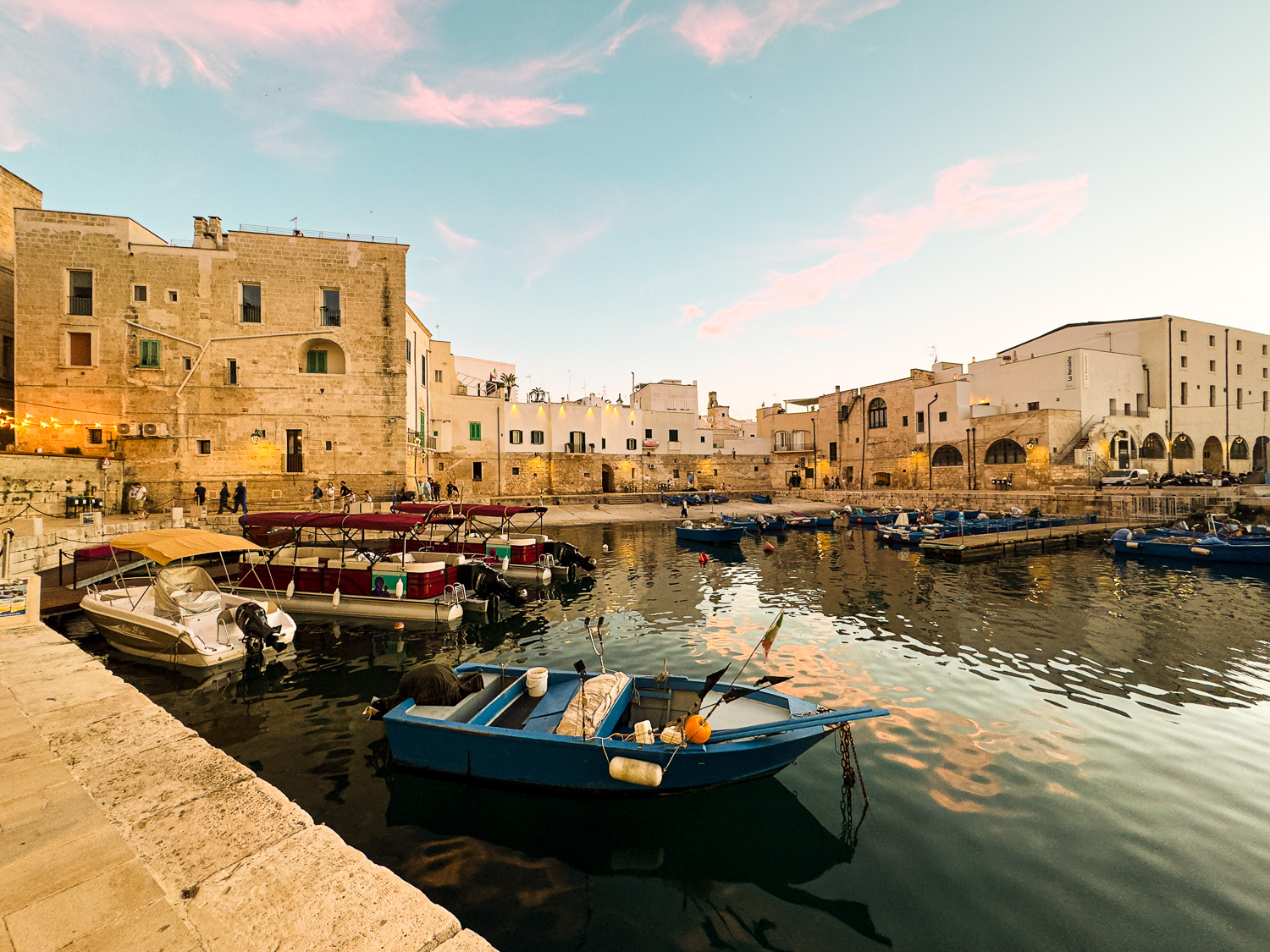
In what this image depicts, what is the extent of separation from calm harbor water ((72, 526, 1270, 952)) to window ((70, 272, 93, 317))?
2540 centimetres

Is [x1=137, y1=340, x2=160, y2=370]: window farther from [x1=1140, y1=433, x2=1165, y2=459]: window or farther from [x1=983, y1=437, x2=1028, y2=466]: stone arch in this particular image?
[x1=1140, y1=433, x2=1165, y2=459]: window

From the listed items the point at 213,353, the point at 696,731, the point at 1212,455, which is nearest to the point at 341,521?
the point at 696,731

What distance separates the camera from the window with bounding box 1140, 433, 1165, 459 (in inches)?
1617

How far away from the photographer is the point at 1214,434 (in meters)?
42.9

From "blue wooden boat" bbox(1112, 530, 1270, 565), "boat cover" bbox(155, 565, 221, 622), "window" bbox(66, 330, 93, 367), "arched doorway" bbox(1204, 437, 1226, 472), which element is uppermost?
"window" bbox(66, 330, 93, 367)

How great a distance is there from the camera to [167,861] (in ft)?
11.3

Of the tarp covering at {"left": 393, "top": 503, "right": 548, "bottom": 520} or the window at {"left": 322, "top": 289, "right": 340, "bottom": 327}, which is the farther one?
the window at {"left": 322, "top": 289, "right": 340, "bottom": 327}

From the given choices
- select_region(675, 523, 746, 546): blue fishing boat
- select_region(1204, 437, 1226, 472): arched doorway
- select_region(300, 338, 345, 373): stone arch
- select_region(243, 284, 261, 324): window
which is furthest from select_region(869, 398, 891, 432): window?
select_region(243, 284, 261, 324): window

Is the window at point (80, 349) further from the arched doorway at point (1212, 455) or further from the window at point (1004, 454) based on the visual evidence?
the arched doorway at point (1212, 455)

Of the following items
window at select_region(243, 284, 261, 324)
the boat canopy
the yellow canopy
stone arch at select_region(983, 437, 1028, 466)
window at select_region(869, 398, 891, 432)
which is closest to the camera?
the yellow canopy

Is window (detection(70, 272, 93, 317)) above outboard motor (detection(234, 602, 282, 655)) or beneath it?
above

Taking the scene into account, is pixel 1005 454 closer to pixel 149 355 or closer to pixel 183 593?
pixel 183 593

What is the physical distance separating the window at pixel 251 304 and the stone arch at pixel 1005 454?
1984 inches

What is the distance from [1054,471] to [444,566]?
138 feet
